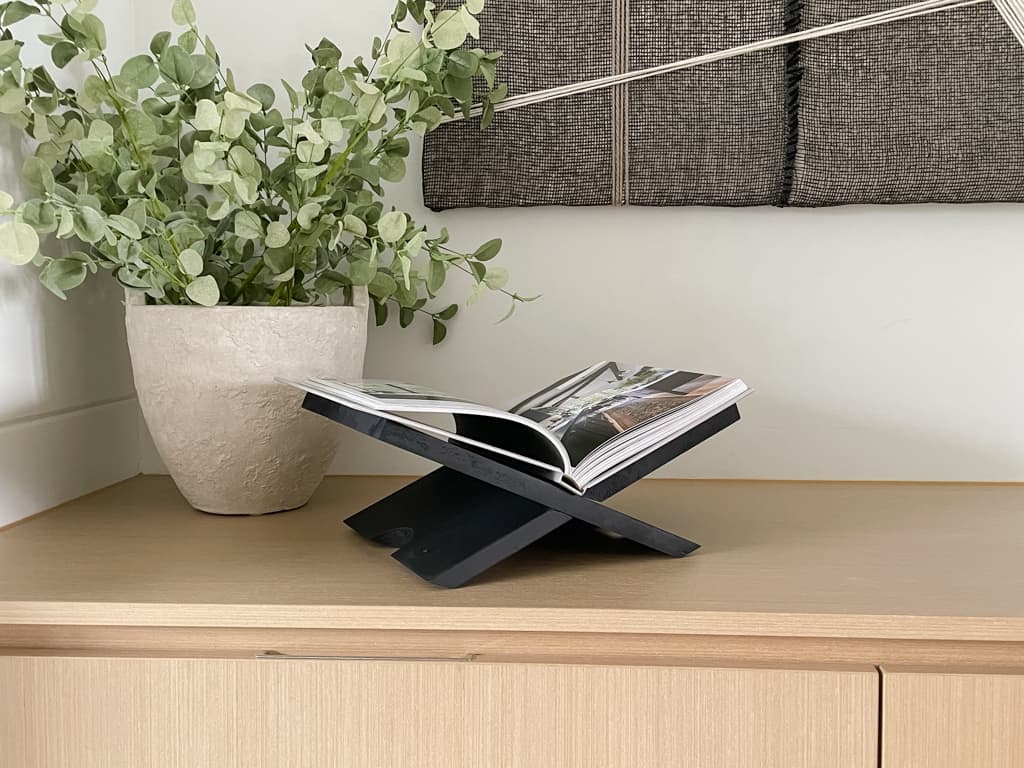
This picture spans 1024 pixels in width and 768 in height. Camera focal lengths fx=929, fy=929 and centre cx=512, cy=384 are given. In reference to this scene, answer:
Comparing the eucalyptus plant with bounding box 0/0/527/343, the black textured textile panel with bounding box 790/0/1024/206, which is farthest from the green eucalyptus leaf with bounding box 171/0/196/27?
the black textured textile panel with bounding box 790/0/1024/206

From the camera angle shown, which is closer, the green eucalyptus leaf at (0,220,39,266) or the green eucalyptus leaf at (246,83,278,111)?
the green eucalyptus leaf at (0,220,39,266)

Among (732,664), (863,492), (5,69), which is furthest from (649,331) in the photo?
(5,69)

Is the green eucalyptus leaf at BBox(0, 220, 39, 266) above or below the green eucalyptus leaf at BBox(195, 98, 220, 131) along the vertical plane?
below

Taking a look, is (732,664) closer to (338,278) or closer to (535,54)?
(338,278)

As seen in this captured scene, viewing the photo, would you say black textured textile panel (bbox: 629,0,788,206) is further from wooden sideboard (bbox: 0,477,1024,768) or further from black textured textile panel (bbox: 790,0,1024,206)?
wooden sideboard (bbox: 0,477,1024,768)

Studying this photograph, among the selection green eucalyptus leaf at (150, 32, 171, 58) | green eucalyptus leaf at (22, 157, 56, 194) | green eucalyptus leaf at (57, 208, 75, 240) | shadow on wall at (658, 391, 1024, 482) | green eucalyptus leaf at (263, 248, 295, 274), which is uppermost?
green eucalyptus leaf at (150, 32, 171, 58)

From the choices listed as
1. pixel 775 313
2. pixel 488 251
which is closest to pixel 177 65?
pixel 488 251

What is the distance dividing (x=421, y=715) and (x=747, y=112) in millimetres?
809

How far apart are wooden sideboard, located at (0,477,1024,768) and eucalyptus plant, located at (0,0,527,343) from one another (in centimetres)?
31

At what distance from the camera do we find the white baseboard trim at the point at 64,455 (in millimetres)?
902

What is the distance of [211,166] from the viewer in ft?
2.64

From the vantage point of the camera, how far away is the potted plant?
2.69 ft

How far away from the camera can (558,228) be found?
116cm

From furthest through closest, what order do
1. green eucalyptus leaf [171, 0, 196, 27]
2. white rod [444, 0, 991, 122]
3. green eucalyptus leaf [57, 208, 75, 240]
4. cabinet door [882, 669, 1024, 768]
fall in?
white rod [444, 0, 991, 122]
green eucalyptus leaf [171, 0, 196, 27]
green eucalyptus leaf [57, 208, 75, 240]
cabinet door [882, 669, 1024, 768]
